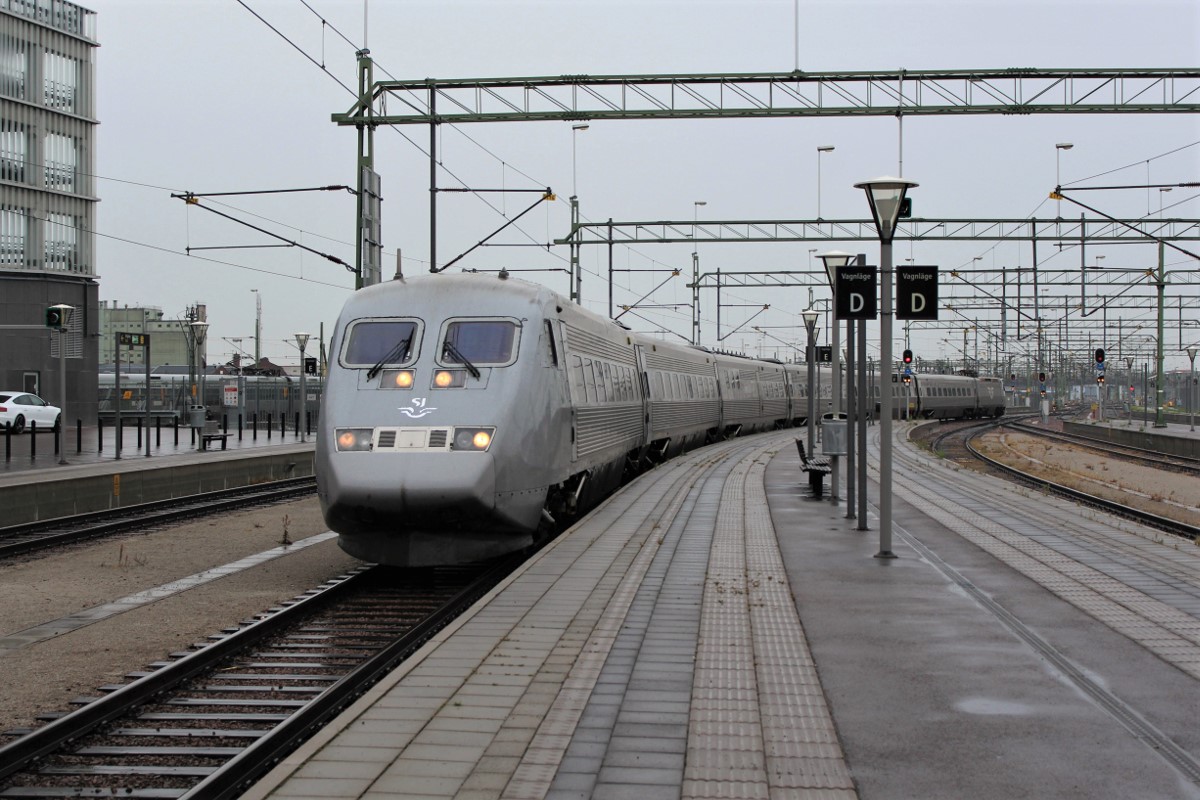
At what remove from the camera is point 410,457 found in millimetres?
10992

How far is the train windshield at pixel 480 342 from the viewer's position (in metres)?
12.3

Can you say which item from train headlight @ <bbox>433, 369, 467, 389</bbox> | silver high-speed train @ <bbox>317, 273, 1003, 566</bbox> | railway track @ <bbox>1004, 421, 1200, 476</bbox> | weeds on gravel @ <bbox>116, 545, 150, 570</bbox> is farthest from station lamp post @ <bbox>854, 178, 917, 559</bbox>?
railway track @ <bbox>1004, 421, 1200, 476</bbox>

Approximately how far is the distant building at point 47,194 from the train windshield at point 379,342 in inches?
1519

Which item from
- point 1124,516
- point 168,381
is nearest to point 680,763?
point 1124,516

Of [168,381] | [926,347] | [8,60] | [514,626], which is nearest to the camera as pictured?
[514,626]

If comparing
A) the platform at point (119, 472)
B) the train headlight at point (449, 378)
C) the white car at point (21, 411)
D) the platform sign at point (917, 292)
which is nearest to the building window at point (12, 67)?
the white car at point (21, 411)

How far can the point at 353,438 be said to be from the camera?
1135 cm

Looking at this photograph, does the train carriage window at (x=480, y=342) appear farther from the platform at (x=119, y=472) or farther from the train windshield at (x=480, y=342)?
the platform at (x=119, y=472)

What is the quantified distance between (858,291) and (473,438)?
4708mm

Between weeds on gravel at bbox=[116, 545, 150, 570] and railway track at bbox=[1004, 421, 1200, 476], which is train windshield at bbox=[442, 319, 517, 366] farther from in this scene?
railway track at bbox=[1004, 421, 1200, 476]

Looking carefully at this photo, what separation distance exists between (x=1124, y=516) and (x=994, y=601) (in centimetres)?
1154

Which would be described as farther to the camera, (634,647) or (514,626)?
(514,626)

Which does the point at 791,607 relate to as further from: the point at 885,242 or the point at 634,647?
the point at 885,242

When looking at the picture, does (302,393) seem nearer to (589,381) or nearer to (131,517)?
(131,517)
